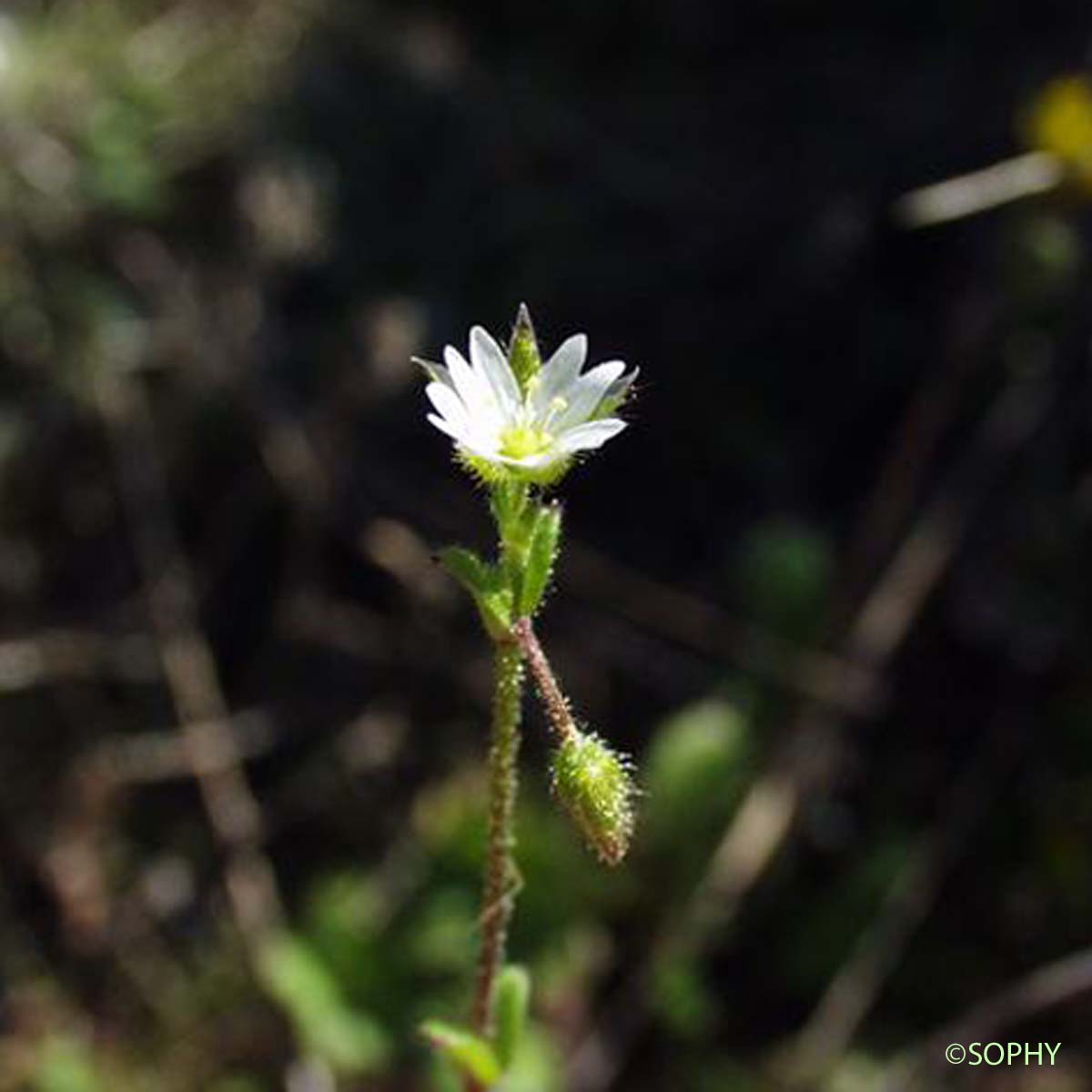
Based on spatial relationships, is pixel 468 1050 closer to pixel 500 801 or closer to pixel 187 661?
pixel 500 801

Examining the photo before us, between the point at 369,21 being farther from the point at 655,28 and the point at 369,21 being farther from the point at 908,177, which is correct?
the point at 908,177

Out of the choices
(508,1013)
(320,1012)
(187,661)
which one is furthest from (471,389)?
(187,661)

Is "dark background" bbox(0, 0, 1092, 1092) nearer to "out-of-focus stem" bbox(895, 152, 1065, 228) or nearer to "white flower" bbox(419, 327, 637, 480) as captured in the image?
A: "out-of-focus stem" bbox(895, 152, 1065, 228)

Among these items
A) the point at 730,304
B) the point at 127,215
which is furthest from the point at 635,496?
the point at 127,215

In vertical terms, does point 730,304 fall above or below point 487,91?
below

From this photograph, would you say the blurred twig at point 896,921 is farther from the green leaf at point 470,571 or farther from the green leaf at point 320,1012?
the green leaf at point 470,571

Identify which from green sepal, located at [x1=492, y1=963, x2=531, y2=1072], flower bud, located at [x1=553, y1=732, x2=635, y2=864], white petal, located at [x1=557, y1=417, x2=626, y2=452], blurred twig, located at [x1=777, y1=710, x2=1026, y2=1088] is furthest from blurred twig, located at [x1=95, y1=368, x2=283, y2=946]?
white petal, located at [x1=557, y1=417, x2=626, y2=452]
